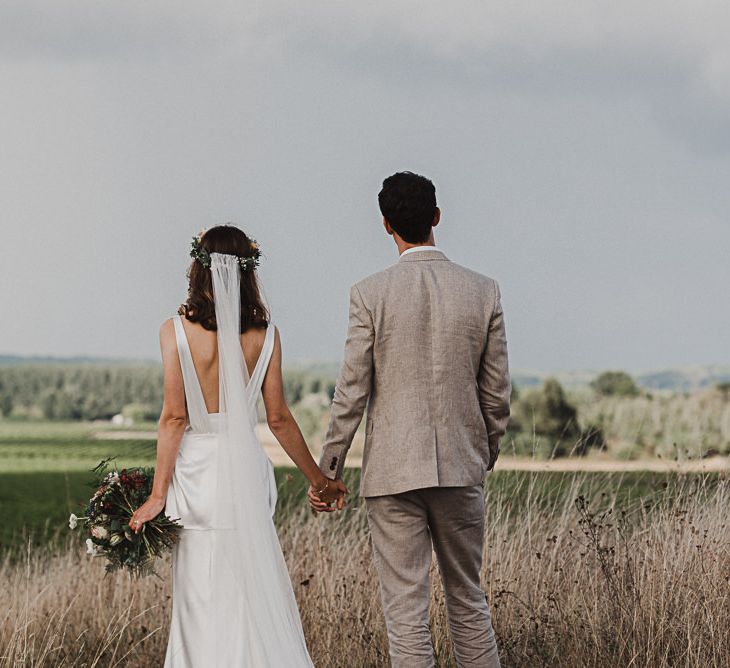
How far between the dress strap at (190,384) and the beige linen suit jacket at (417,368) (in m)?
0.68

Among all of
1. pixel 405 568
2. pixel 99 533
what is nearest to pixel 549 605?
pixel 405 568

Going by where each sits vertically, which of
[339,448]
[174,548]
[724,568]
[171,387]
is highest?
[171,387]

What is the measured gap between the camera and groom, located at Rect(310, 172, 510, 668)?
4016mm

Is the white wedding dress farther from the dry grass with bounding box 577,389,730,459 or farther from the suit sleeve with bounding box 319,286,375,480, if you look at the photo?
the dry grass with bounding box 577,389,730,459

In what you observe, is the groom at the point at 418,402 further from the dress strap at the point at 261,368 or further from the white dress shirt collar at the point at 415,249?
the dress strap at the point at 261,368

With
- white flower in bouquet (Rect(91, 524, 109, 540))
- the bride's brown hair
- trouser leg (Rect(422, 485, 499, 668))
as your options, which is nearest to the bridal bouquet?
white flower in bouquet (Rect(91, 524, 109, 540))

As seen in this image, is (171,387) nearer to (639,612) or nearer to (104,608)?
(639,612)

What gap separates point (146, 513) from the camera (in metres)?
4.39

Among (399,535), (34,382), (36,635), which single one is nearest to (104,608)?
(36,635)

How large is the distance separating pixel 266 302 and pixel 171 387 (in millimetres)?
603

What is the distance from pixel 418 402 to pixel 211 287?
1080mm

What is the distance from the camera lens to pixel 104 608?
22.4 feet

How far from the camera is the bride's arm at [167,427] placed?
434 centimetres

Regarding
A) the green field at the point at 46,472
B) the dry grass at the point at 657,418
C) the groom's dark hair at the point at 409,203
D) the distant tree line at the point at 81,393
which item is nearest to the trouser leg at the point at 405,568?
the groom's dark hair at the point at 409,203
